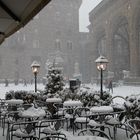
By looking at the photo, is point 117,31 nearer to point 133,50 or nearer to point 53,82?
point 133,50

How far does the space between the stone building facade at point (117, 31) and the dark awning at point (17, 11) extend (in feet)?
99.5

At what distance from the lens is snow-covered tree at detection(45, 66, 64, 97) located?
610 inches

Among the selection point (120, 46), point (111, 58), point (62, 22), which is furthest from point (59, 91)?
point (62, 22)

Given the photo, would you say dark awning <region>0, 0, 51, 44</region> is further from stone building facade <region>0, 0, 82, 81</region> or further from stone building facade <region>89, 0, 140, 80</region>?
stone building facade <region>0, 0, 82, 81</region>

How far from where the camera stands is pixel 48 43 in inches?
2603

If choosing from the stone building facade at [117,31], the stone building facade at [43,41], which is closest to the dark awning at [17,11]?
the stone building facade at [117,31]

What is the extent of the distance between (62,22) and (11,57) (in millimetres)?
12860

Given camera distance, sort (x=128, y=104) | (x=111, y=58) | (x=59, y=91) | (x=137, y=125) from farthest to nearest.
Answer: (x=111, y=58), (x=59, y=91), (x=128, y=104), (x=137, y=125)

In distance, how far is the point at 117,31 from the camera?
47.8 meters

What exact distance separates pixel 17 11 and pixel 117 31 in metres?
43.8

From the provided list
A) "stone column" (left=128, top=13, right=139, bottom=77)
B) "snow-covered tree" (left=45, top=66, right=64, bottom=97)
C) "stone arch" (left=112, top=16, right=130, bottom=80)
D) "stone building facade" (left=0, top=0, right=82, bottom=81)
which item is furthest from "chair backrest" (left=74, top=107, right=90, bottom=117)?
"stone building facade" (left=0, top=0, right=82, bottom=81)

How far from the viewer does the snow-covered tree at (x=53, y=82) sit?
50.8ft

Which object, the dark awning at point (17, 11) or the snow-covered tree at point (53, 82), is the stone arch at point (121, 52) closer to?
the snow-covered tree at point (53, 82)

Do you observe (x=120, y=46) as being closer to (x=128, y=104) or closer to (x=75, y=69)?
(x=75, y=69)
